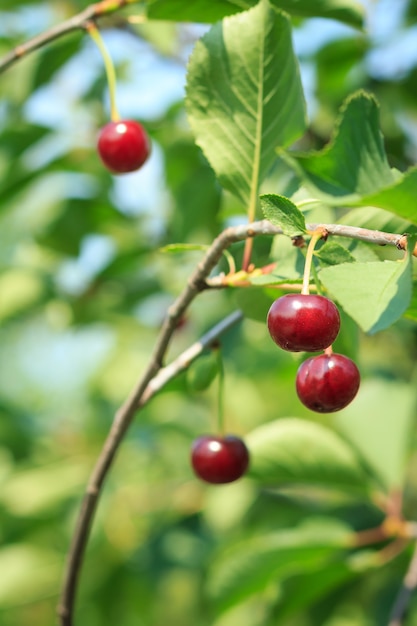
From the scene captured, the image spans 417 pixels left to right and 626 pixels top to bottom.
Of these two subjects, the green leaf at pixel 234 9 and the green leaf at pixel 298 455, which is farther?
the green leaf at pixel 298 455

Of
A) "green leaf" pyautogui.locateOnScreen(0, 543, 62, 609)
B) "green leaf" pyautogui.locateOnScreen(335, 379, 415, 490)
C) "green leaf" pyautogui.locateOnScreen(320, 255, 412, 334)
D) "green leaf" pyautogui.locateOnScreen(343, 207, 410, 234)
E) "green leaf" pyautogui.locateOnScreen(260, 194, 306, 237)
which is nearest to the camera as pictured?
"green leaf" pyautogui.locateOnScreen(320, 255, 412, 334)

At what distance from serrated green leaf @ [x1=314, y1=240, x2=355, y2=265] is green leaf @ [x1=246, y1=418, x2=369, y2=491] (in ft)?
2.83

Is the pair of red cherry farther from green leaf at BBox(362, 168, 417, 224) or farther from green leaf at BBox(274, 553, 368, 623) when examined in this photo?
green leaf at BBox(274, 553, 368, 623)

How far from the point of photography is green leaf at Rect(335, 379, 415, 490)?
6.59 ft

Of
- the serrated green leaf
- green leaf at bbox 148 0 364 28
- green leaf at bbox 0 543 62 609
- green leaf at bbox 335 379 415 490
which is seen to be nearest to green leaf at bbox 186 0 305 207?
green leaf at bbox 148 0 364 28

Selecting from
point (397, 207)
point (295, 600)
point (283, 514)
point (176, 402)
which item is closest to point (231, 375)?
point (176, 402)

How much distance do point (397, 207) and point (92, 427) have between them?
269 cm

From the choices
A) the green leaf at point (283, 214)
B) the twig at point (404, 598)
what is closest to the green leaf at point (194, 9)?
the green leaf at point (283, 214)

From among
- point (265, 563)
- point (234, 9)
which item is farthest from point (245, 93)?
point (265, 563)

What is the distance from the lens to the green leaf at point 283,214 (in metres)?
0.80

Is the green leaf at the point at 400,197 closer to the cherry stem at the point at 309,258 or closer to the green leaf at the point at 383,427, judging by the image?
the cherry stem at the point at 309,258

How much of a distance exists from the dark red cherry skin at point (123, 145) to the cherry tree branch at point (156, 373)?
0.42m

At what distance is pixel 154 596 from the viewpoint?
2.98m

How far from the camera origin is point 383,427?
79.4 inches
